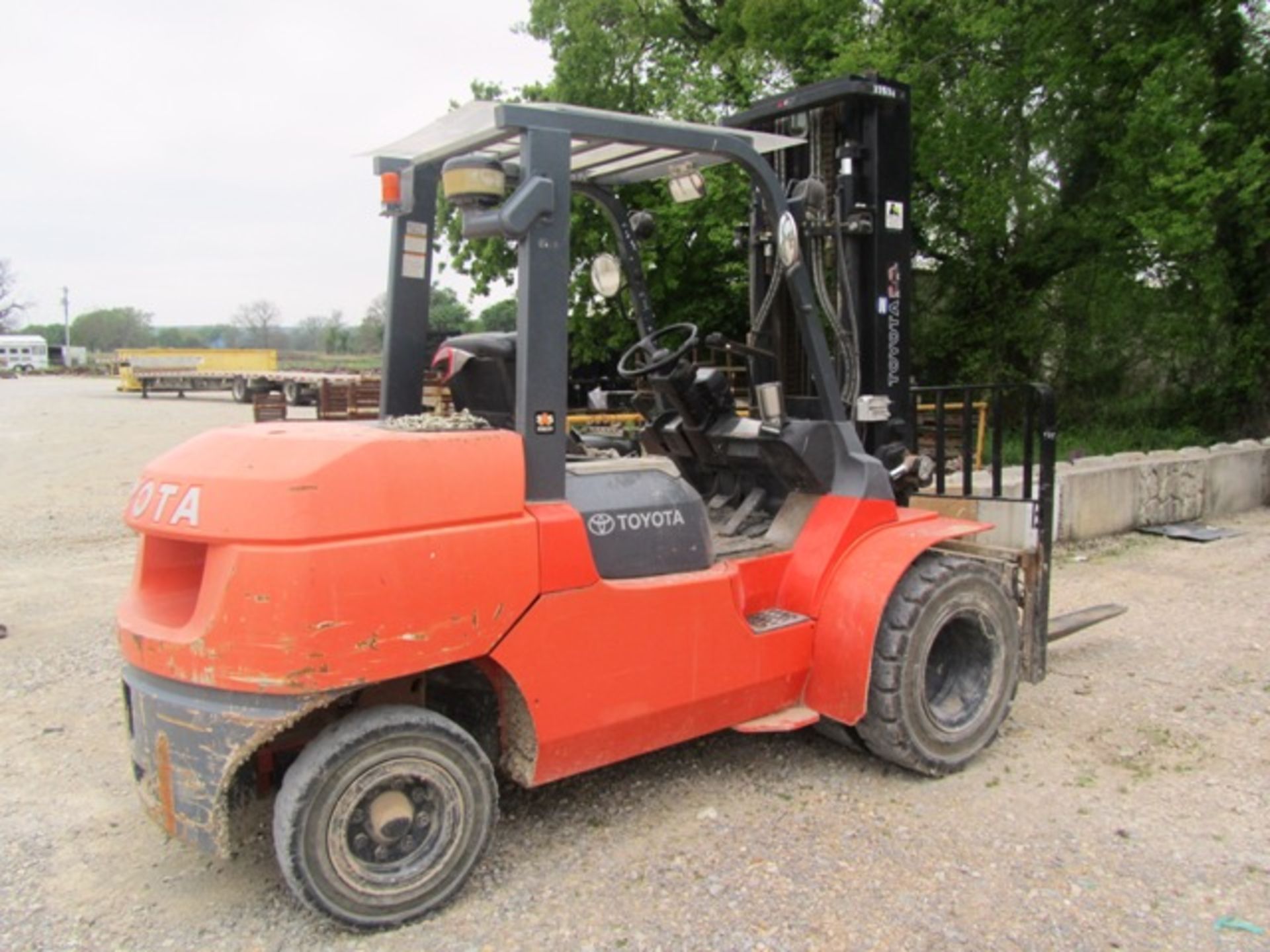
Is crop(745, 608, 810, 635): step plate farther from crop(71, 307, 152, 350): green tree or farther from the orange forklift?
crop(71, 307, 152, 350): green tree

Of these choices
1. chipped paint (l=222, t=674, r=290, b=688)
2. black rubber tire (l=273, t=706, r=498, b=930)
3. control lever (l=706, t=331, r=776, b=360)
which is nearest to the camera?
chipped paint (l=222, t=674, r=290, b=688)

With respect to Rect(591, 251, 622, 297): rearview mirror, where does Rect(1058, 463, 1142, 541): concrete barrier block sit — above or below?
below

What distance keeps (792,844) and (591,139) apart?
9.08 ft

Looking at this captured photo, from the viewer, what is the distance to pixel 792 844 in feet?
13.0

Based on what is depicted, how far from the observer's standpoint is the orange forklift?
3277mm

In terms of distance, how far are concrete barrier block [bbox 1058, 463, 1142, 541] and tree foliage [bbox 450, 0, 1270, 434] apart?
16.7 ft

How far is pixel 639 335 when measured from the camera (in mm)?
5270

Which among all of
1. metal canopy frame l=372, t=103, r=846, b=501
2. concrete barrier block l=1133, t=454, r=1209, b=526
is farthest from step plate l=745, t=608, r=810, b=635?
concrete barrier block l=1133, t=454, r=1209, b=526

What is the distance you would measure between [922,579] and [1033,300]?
15238 millimetres

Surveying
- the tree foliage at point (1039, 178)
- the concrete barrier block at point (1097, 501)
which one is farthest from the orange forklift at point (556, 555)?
the tree foliage at point (1039, 178)

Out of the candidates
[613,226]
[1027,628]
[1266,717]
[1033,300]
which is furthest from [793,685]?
[1033,300]

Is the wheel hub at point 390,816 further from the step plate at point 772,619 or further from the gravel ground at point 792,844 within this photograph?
the step plate at point 772,619

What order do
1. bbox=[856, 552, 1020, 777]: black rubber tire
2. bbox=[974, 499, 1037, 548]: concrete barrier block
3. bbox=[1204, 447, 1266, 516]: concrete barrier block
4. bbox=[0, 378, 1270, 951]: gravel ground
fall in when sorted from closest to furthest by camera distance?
bbox=[0, 378, 1270, 951]: gravel ground < bbox=[856, 552, 1020, 777]: black rubber tire < bbox=[974, 499, 1037, 548]: concrete barrier block < bbox=[1204, 447, 1266, 516]: concrete barrier block

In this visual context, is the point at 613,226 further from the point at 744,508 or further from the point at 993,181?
the point at 993,181
